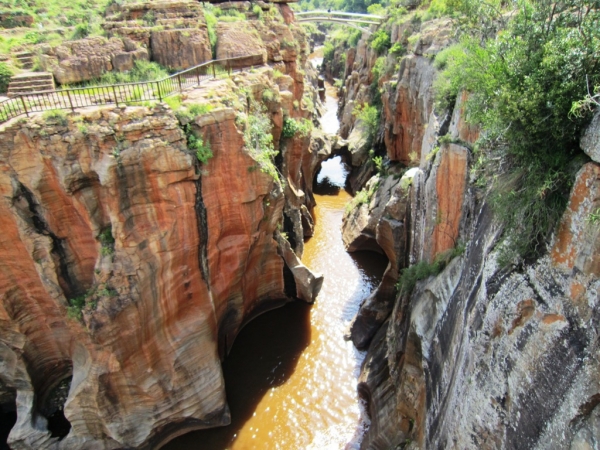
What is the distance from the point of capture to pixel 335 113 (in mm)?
49125

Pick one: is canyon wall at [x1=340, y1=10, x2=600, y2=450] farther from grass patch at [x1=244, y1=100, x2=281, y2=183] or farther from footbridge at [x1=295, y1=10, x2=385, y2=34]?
footbridge at [x1=295, y1=10, x2=385, y2=34]

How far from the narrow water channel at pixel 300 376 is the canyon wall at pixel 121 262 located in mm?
969

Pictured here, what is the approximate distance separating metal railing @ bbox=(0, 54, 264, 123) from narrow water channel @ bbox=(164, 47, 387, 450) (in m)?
9.66

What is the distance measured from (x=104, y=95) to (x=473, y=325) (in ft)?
38.2

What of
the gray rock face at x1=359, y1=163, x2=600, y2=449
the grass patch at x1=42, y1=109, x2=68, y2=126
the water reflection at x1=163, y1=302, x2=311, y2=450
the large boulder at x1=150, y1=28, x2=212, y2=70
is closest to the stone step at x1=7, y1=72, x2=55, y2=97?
the grass patch at x1=42, y1=109, x2=68, y2=126

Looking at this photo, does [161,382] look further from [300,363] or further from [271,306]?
[271,306]

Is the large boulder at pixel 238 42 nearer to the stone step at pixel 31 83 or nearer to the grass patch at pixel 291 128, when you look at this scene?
the grass patch at pixel 291 128

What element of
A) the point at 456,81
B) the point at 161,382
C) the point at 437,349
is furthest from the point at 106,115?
the point at 437,349

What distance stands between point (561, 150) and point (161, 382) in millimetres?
11896

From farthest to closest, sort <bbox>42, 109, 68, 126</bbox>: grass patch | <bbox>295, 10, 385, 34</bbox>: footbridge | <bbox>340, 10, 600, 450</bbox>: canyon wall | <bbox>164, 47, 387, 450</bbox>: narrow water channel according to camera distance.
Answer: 1. <bbox>295, 10, 385, 34</bbox>: footbridge
2. <bbox>164, 47, 387, 450</bbox>: narrow water channel
3. <bbox>42, 109, 68, 126</bbox>: grass patch
4. <bbox>340, 10, 600, 450</bbox>: canyon wall

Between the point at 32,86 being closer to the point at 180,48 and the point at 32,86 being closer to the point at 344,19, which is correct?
the point at 180,48

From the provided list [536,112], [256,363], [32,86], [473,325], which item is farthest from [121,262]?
[536,112]

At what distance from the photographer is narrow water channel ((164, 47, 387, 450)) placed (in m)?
13.5

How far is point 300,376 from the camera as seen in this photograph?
15469 mm
